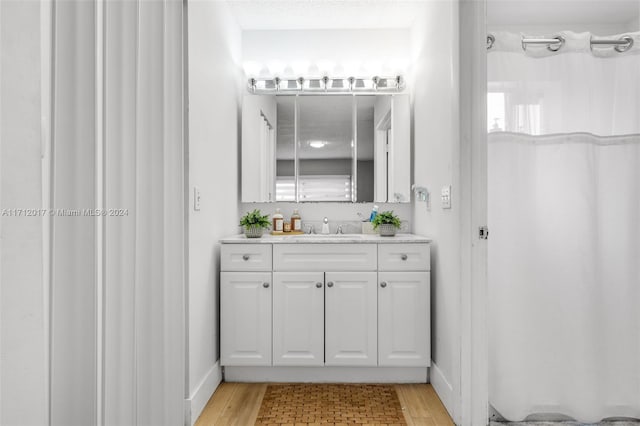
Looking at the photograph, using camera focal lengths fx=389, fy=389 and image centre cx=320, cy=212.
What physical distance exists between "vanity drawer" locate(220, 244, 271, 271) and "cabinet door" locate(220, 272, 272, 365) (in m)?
0.06

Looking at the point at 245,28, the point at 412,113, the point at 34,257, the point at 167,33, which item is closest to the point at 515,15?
the point at 412,113

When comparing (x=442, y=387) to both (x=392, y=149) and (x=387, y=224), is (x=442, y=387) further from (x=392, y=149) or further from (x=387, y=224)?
(x=392, y=149)

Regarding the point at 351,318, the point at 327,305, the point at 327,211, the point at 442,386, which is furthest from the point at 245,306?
the point at 442,386

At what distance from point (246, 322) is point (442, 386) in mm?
1118

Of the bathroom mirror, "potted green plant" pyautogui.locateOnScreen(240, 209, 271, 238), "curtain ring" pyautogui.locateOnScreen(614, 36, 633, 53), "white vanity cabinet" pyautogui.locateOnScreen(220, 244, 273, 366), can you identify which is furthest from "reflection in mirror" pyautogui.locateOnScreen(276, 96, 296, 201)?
"curtain ring" pyautogui.locateOnScreen(614, 36, 633, 53)

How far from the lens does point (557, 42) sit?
1822 mm

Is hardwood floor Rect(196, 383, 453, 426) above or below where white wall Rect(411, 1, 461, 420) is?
below

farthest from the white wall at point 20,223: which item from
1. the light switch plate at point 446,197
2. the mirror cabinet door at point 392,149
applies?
the mirror cabinet door at point 392,149

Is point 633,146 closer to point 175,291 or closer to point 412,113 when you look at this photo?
point 412,113

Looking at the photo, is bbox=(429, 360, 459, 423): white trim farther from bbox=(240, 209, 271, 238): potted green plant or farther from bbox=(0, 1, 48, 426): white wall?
bbox=(0, 1, 48, 426): white wall

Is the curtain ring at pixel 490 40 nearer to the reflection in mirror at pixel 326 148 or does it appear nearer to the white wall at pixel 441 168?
the white wall at pixel 441 168

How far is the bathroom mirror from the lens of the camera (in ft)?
9.23

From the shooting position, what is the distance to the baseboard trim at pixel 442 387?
189 cm

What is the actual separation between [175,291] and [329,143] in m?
Result: 1.74
